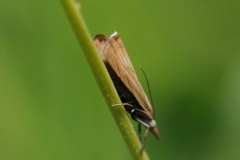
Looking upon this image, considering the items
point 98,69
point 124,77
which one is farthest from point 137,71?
point 98,69

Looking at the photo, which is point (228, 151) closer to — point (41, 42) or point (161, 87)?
point (161, 87)

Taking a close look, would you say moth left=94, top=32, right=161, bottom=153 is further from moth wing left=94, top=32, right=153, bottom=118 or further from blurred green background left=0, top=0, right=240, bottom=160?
blurred green background left=0, top=0, right=240, bottom=160

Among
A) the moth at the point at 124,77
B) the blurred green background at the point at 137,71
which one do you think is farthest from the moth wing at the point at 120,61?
the blurred green background at the point at 137,71

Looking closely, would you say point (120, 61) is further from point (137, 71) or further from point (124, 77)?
point (137, 71)

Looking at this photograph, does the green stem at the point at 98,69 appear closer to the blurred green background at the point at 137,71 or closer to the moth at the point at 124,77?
the moth at the point at 124,77

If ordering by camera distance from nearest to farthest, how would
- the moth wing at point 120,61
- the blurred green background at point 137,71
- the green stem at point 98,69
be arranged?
1. the green stem at point 98,69
2. the moth wing at point 120,61
3. the blurred green background at point 137,71

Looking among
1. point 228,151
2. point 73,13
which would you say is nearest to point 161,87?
point 228,151

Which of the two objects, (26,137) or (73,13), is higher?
(73,13)
